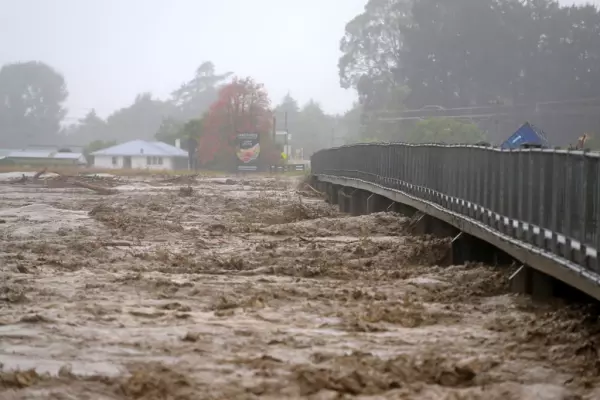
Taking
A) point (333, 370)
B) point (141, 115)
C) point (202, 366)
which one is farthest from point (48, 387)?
point (141, 115)

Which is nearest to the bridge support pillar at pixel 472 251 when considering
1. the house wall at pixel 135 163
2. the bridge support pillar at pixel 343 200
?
the bridge support pillar at pixel 343 200

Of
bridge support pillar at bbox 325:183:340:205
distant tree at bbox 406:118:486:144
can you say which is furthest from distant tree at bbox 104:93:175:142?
bridge support pillar at bbox 325:183:340:205

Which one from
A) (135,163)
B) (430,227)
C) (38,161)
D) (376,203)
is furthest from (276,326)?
(38,161)

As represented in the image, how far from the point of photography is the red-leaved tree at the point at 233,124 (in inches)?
3607

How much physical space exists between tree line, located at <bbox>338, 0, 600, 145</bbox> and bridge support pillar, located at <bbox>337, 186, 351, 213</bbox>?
12.8 metres

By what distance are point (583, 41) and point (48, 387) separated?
46.1 metres

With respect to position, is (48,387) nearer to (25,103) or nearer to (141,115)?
(25,103)

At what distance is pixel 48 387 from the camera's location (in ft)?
23.6

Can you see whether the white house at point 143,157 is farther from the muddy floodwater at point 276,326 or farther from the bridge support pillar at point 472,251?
the bridge support pillar at point 472,251

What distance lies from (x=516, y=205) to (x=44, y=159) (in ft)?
333

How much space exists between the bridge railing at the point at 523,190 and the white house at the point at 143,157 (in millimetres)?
A: 89091

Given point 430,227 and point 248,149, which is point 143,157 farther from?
point 430,227

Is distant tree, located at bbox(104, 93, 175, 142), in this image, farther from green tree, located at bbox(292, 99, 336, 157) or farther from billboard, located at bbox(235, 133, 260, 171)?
billboard, located at bbox(235, 133, 260, 171)

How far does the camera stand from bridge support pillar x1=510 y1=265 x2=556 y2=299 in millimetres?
10258
